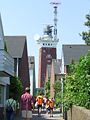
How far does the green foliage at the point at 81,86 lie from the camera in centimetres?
1947

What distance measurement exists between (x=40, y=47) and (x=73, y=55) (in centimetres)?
9948

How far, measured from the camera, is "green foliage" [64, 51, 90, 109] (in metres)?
19.5

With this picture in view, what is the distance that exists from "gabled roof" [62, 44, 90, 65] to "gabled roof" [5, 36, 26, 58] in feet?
48.6

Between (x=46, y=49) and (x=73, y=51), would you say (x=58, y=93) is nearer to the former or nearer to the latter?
(x=73, y=51)

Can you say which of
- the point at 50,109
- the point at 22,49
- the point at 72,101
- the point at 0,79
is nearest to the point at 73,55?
the point at 22,49

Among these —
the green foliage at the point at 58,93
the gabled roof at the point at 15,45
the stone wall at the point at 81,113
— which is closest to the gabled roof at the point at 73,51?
the green foliage at the point at 58,93

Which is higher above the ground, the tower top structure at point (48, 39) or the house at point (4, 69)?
the tower top structure at point (48, 39)

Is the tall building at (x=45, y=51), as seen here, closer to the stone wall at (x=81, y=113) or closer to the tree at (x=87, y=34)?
the tree at (x=87, y=34)

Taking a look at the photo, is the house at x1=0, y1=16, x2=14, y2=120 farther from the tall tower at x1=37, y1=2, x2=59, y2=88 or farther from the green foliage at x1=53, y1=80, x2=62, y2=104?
the tall tower at x1=37, y1=2, x2=59, y2=88

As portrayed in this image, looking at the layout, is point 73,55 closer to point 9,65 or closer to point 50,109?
point 50,109

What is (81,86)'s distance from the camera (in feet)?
68.2

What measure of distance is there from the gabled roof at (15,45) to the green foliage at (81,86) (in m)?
24.0

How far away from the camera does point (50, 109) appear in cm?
3972

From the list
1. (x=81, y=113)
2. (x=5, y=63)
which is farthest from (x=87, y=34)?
(x=81, y=113)
